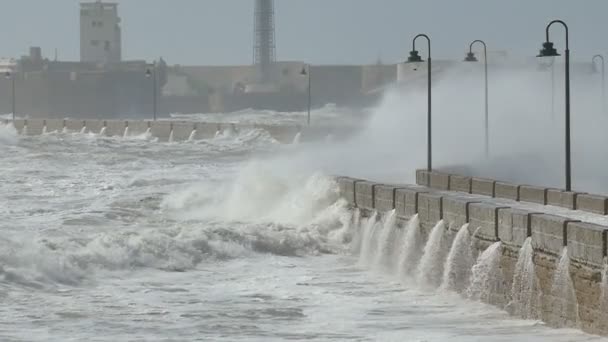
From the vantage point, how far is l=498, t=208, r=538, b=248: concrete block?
16.5 meters

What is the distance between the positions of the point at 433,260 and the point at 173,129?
191ft

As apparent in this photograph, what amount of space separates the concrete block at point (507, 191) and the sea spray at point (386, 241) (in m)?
1.56

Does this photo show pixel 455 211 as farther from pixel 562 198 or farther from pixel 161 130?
pixel 161 130

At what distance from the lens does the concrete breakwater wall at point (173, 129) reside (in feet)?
222

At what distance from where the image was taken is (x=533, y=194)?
70.8 ft

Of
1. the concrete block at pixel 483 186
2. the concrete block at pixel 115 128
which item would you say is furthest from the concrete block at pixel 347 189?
the concrete block at pixel 115 128

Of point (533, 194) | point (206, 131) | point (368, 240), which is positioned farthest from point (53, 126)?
point (533, 194)

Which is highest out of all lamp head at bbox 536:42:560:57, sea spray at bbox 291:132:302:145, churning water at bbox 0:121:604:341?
lamp head at bbox 536:42:560:57

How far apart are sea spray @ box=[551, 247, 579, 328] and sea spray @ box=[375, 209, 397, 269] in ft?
17.5

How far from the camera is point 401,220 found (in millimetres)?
21625

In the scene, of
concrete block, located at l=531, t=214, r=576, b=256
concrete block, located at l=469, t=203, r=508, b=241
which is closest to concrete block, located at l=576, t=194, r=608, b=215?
concrete block, located at l=469, t=203, r=508, b=241

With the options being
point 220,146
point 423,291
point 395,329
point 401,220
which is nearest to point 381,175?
point 401,220

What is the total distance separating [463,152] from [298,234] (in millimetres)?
16517

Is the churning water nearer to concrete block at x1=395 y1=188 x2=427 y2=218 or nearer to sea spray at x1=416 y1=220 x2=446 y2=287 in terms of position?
sea spray at x1=416 y1=220 x2=446 y2=287
